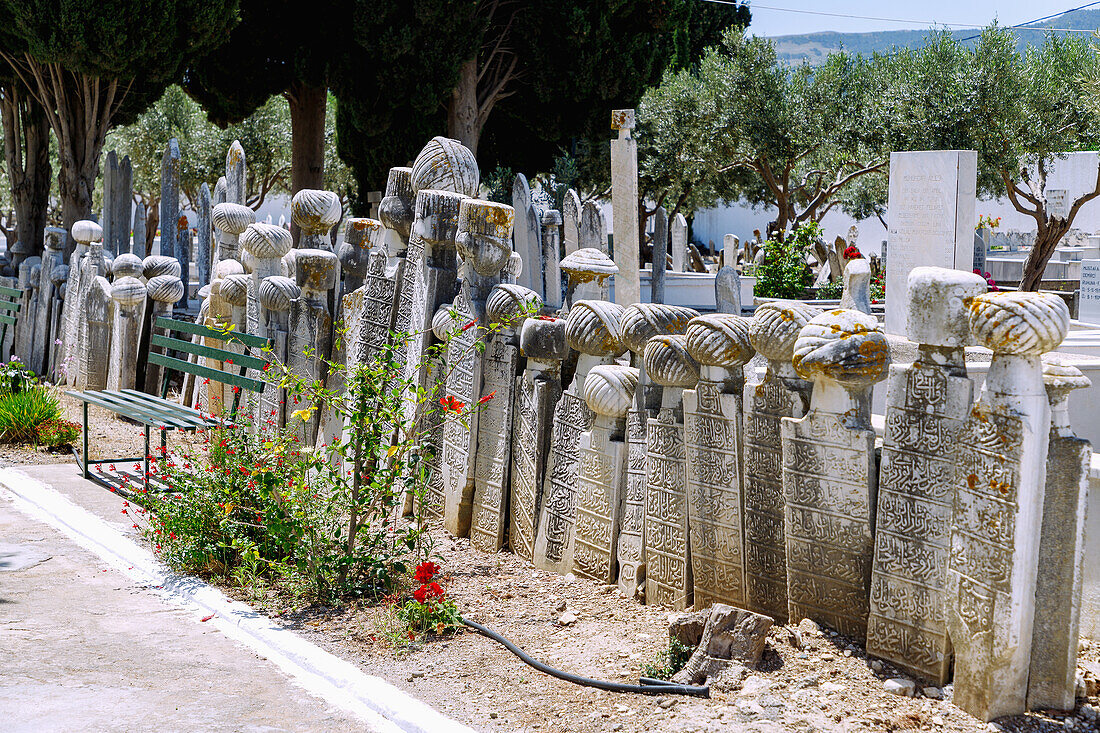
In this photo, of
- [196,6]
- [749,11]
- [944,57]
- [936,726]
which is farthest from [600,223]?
[749,11]

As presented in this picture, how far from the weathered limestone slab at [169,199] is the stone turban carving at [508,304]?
39.7 ft

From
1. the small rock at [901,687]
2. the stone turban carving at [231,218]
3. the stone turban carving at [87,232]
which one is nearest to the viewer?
the small rock at [901,687]

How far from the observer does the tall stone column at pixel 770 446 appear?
4047mm

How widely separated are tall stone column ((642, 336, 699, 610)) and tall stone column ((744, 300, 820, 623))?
0.34 m

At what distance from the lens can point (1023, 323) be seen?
3133 millimetres

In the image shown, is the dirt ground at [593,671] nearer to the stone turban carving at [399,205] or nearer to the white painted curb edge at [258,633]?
the white painted curb edge at [258,633]

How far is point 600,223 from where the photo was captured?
14078mm

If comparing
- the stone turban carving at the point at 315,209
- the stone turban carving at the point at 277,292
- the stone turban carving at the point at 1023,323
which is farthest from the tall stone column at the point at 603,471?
the stone turban carving at the point at 315,209

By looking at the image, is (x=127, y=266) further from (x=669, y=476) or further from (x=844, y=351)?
(x=844, y=351)

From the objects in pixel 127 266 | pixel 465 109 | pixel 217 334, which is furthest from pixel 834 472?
pixel 465 109

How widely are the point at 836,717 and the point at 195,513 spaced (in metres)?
3.59

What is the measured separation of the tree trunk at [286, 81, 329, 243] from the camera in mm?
20156

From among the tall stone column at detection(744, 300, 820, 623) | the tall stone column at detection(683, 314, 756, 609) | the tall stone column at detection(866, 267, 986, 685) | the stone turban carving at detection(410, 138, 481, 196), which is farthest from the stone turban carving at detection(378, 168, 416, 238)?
the tall stone column at detection(866, 267, 986, 685)

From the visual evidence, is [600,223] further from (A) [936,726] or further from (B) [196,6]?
(A) [936,726]
